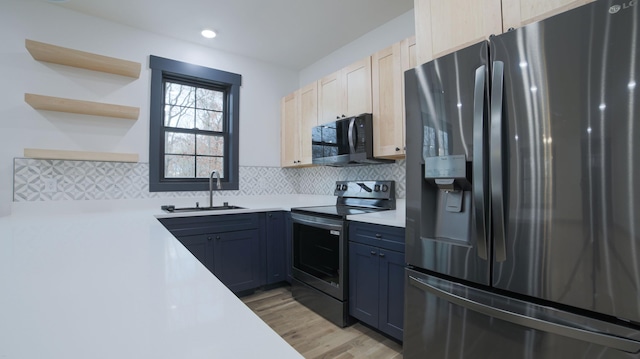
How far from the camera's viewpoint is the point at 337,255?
90.4 inches

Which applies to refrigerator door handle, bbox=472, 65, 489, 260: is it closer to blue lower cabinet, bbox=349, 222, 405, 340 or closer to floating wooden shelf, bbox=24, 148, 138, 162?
blue lower cabinet, bbox=349, 222, 405, 340

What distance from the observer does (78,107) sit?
2.36 m

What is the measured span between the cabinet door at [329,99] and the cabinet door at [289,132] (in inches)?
17.7

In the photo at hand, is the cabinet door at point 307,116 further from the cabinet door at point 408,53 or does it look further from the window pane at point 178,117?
the window pane at point 178,117

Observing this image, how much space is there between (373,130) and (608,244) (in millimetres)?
1714

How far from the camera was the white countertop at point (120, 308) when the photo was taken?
410 mm

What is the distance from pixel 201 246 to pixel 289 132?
1.67 metres

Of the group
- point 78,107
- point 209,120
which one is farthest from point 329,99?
point 78,107

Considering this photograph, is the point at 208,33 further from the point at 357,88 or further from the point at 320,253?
the point at 320,253

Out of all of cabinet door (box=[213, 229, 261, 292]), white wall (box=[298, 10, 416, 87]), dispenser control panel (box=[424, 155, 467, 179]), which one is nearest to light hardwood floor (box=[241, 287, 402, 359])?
cabinet door (box=[213, 229, 261, 292])

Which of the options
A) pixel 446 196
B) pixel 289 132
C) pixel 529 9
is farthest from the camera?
pixel 289 132

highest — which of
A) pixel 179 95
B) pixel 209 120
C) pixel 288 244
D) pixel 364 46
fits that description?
pixel 364 46

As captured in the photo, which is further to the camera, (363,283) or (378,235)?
(363,283)

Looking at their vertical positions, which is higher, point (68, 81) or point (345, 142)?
point (68, 81)
